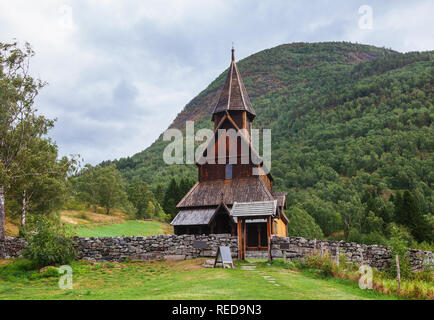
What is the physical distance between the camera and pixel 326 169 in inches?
4592

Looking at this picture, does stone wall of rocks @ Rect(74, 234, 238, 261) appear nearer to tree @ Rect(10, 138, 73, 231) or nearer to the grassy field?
tree @ Rect(10, 138, 73, 231)

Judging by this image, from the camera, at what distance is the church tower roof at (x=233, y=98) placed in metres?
34.7

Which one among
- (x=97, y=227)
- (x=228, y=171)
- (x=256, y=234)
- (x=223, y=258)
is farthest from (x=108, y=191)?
(x=223, y=258)

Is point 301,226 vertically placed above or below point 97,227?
below

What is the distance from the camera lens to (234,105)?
114 ft

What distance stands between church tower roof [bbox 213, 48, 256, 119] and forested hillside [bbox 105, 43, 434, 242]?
36.6 metres

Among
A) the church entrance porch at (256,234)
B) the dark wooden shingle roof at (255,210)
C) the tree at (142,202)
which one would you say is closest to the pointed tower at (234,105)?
the church entrance porch at (256,234)

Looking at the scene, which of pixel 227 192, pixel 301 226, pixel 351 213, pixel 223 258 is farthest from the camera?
pixel 351 213

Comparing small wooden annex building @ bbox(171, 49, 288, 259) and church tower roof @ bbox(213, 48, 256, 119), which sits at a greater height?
church tower roof @ bbox(213, 48, 256, 119)

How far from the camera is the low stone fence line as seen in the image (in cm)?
2019

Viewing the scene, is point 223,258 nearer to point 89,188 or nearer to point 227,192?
point 227,192

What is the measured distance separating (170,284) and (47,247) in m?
8.22

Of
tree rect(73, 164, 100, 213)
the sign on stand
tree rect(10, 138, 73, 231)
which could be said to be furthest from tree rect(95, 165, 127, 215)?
the sign on stand

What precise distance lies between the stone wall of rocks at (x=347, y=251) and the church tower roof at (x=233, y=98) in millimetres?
17223
